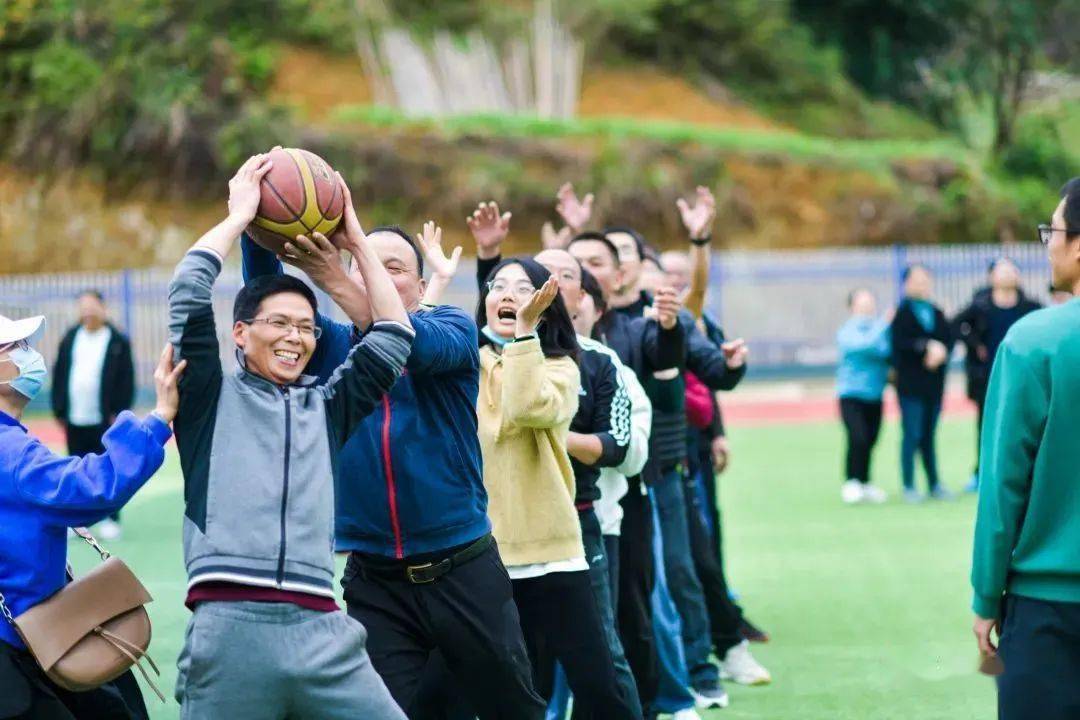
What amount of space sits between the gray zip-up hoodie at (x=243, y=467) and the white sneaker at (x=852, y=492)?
36.4ft

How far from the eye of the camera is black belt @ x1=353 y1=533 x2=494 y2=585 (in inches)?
215

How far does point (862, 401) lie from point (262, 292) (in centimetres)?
1136

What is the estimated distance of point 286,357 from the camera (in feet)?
15.9

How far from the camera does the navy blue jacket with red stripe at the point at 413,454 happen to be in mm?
5414

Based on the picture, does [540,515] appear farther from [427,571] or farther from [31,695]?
[31,695]

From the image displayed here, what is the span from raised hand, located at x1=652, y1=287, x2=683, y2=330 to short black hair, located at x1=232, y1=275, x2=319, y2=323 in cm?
266

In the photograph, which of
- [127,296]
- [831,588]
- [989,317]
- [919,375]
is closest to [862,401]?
[919,375]

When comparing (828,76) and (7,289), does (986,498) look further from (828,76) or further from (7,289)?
(828,76)

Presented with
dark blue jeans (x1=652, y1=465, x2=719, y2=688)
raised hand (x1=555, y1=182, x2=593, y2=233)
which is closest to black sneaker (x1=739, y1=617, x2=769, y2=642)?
dark blue jeans (x1=652, y1=465, x2=719, y2=688)

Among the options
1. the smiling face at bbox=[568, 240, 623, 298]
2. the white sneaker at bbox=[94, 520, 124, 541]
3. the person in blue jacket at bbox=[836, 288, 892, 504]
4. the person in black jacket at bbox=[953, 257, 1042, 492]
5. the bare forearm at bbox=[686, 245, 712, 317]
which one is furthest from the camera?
the person in blue jacket at bbox=[836, 288, 892, 504]

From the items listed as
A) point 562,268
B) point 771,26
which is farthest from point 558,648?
point 771,26

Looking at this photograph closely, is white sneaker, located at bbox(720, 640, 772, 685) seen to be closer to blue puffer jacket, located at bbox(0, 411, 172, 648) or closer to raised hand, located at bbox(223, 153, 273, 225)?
blue puffer jacket, located at bbox(0, 411, 172, 648)

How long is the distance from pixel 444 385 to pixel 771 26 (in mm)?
40518

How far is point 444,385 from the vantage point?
5.56 m
